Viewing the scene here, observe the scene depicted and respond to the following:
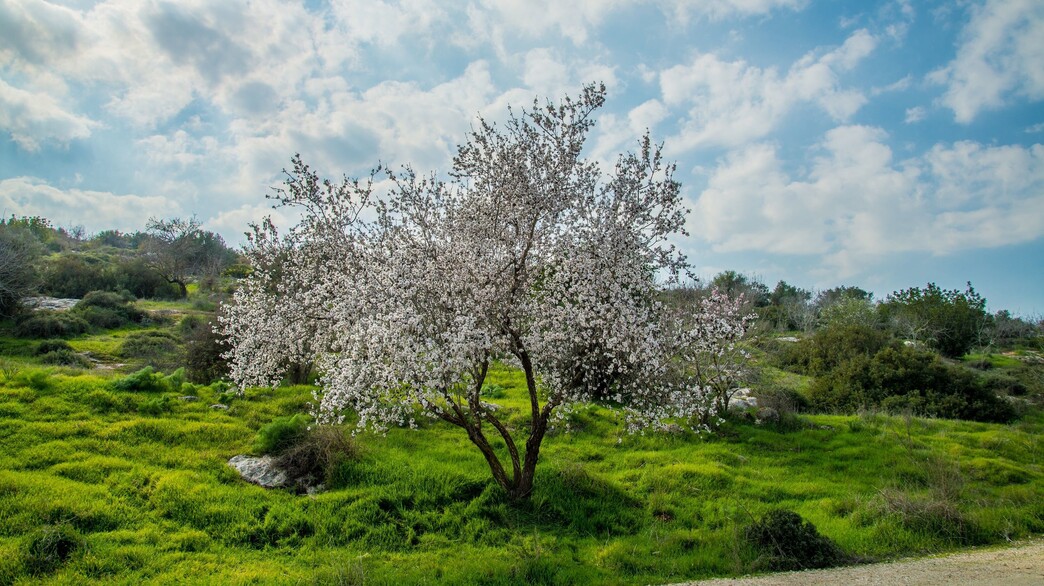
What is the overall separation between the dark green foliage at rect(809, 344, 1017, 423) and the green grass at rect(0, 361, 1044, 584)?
9601mm

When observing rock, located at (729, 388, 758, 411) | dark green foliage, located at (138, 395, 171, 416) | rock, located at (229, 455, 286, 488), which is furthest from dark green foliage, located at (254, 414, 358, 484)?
rock, located at (729, 388, 758, 411)

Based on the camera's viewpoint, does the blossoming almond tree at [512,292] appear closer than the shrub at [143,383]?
Yes

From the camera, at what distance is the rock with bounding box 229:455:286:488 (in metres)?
14.2

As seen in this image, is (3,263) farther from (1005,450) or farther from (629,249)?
(1005,450)

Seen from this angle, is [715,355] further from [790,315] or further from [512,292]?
[790,315]

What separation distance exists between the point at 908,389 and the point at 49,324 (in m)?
59.4

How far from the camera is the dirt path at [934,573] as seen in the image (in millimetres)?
10688

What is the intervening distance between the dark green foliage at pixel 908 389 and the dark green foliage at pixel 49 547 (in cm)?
3259

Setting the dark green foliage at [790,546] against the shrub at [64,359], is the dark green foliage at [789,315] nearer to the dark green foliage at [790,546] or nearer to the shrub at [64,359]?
the dark green foliage at [790,546]

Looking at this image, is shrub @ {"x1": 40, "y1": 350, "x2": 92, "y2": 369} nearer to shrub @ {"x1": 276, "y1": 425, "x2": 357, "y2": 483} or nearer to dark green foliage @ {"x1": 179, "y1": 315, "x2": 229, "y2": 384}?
dark green foliage @ {"x1": 179, "y1": 315, "x2": 229, "y2": 384}

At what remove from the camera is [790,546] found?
12172 mm

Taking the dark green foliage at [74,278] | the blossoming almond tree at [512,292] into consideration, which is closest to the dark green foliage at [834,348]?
the blossoming almond tree at [512,292]

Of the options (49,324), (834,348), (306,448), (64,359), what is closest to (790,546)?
(306,448)

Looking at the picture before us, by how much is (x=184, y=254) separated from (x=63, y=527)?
77.9 meters
